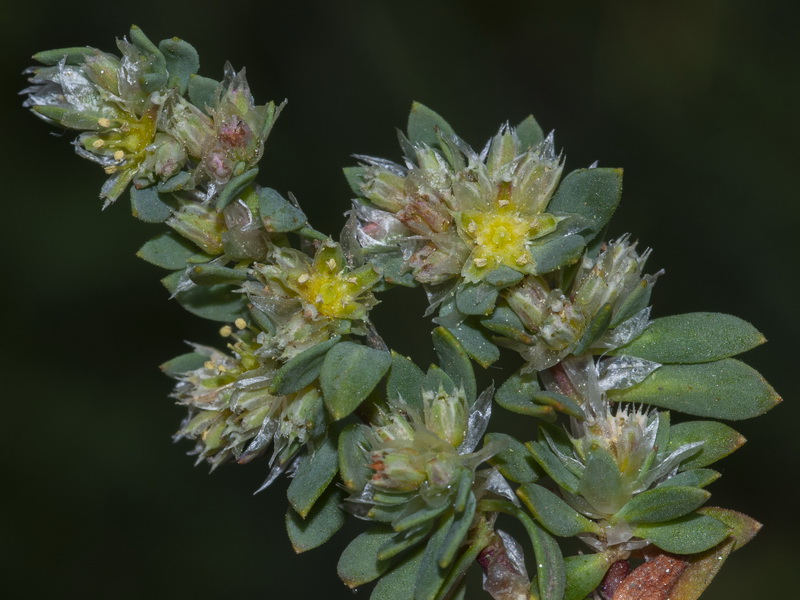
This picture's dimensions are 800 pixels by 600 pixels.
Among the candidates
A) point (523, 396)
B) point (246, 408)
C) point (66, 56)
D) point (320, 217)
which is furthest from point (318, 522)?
point (320, 217)

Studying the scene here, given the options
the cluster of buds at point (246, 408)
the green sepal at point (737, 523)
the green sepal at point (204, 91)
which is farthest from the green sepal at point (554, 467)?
the green sepal at point (204, 91)

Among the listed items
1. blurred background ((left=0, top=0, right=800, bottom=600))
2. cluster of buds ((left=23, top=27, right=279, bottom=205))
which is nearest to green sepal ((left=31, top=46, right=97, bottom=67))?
cluster of buds ((left=23, top=27, right=279, bottom=205))

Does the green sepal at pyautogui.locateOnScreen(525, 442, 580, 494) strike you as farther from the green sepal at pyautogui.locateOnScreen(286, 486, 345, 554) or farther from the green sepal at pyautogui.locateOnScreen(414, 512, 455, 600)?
the green sepal at pyautogui.locateOnScreen(286, 486, 345, 554)

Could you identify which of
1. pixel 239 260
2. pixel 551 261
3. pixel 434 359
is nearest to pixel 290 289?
pixel 239 260

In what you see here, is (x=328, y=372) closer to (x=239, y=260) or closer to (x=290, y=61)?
(x=239, y=260)

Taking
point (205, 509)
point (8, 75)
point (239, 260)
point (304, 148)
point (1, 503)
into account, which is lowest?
point (205, 509)

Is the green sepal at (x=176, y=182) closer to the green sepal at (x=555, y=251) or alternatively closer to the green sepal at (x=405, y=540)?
the green sepal at (x=555, y=251)
